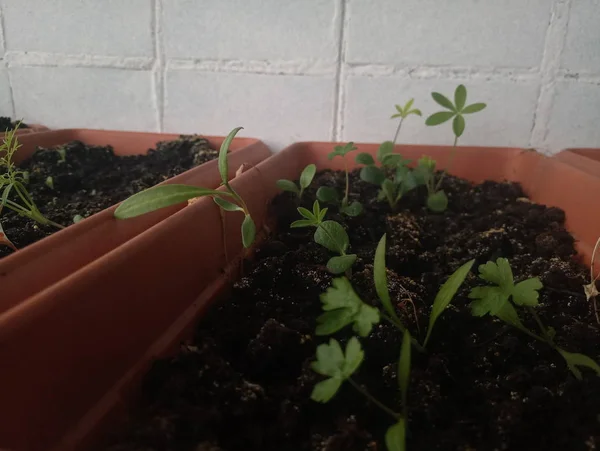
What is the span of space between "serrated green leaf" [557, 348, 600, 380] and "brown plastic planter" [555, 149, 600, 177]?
0.55 metres

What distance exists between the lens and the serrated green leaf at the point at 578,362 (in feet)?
1.56

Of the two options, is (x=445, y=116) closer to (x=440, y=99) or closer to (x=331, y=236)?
(x=440, y=99)

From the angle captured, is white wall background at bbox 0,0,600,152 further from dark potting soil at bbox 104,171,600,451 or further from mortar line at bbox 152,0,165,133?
dark potting soil at bbox 104,171,600,451

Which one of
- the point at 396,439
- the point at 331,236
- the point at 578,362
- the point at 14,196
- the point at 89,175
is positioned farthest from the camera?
the point at 89,175

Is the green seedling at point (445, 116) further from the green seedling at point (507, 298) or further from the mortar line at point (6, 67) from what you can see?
the mortar line at point (6, 67)

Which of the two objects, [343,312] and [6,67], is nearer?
[343,312]

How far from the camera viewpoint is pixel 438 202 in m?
0.96

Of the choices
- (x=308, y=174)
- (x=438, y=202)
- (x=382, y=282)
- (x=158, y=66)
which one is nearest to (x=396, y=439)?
(x=382, y=282)

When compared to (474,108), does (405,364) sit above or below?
below

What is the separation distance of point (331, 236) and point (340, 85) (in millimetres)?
722

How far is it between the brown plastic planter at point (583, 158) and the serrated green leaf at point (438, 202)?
0.29 metres

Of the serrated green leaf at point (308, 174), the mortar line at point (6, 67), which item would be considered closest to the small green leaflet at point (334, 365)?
the serrated green leaf at point (308, 174)

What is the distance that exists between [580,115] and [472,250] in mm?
624

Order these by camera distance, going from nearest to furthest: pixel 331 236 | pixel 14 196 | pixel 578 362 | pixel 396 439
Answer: pixel 396 439
pixel 578 362
pixel 331 236
pixel 14 196
